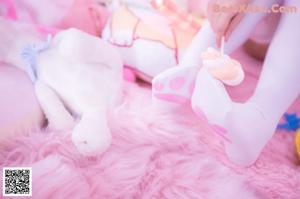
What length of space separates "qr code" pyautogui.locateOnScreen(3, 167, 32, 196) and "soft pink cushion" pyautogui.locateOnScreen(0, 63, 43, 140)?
0.28ft

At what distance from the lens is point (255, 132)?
54 cm

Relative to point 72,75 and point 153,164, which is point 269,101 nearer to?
point 153,164

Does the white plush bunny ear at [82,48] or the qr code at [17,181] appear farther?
the white plush bunny ear at [82,48]

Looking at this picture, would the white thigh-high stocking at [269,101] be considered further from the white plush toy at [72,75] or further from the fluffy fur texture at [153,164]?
the white plush toy at [72,75]

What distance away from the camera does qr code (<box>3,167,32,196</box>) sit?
1.55 feet

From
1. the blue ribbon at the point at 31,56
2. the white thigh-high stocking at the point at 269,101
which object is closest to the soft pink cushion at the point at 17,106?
the blue ribbon at the point at 31,56

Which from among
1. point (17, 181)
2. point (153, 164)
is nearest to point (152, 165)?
point (153, 164)

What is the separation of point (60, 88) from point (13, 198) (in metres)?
0.23

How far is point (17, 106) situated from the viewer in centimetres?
61

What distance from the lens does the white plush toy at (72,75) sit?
2.06 feet

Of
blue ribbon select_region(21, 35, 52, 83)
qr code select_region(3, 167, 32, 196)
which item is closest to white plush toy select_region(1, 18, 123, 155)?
blue ribbon select_region(21, 35, 52, 83)

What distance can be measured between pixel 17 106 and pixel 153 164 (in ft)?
0.76

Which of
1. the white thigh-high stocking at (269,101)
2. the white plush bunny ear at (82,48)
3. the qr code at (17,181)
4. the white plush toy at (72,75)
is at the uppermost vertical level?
the white thigh-high stocking at (269,101)

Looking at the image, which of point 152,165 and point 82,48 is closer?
point 152,165
